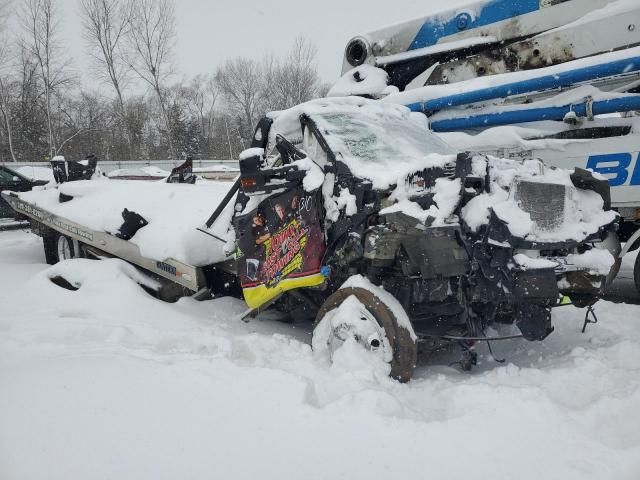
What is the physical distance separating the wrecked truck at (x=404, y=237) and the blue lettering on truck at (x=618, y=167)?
1.22 meters

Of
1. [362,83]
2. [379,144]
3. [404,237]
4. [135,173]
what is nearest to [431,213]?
[404,237]

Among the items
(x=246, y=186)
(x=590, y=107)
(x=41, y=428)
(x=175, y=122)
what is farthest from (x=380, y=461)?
(x=175, y=122)

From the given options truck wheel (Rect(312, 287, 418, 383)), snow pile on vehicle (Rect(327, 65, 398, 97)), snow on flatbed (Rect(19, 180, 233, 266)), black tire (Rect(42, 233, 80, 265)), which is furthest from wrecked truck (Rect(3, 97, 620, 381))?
black tire (Rect(42, 233, 80, 265))

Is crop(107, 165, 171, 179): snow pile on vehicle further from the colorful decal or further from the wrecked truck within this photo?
the wrecked truck

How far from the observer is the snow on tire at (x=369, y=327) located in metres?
2.88

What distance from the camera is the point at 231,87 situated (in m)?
43.9

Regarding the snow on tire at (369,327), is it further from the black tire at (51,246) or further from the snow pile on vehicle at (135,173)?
the snow pile on vehicle at (135,173)

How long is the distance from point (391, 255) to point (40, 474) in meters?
2.10

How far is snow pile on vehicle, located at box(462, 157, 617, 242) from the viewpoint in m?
2.74

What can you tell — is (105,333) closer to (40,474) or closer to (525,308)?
(40,474)

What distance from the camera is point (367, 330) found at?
302cm

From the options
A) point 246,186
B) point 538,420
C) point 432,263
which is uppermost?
point 246,186

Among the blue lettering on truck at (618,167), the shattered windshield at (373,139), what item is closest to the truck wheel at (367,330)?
the shattered windshield at (373,139)

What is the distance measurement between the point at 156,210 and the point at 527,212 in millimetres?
4069
